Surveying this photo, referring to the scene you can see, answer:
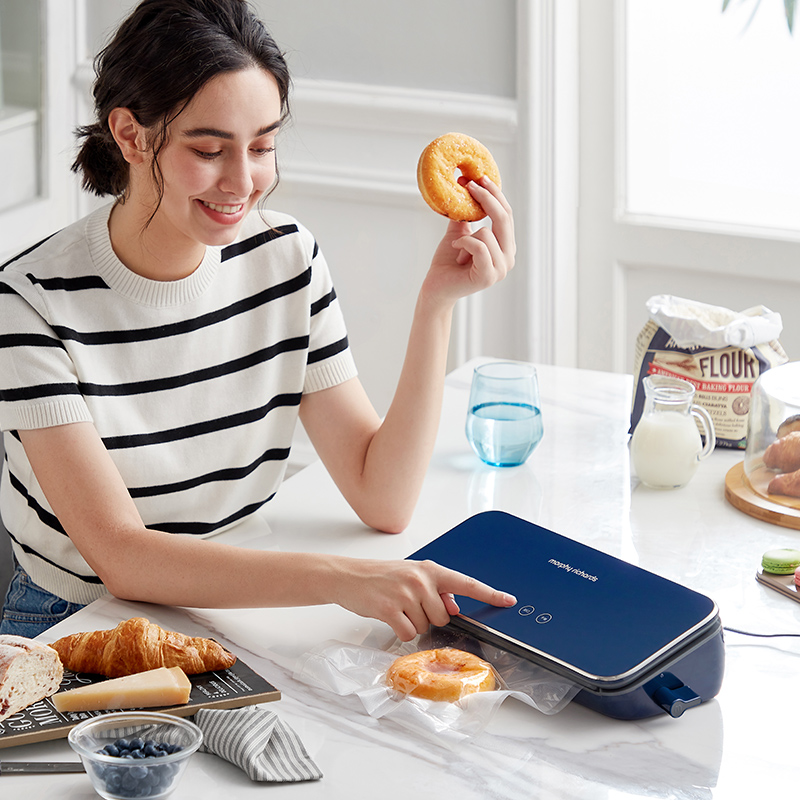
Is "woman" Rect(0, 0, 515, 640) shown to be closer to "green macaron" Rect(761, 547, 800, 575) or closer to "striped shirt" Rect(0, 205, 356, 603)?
"striped shirt" Rect(0, 205, 356, 603)

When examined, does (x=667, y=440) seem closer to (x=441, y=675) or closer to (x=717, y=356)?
(x=717, y=356)

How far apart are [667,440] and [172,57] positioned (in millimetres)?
836

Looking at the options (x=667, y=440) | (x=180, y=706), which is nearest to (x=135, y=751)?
(x=180, y=706)

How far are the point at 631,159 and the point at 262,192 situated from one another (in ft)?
5.42

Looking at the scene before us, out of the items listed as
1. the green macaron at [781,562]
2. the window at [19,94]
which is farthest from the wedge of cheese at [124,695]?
the window at [19,94]

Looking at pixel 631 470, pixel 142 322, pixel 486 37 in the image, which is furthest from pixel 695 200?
pixel 142 322

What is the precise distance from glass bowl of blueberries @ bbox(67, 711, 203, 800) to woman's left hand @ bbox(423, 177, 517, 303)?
75 centimetres

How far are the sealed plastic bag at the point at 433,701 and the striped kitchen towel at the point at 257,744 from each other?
96mm

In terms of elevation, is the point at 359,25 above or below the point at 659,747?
above

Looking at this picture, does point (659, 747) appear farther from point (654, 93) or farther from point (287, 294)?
point (654, 93)

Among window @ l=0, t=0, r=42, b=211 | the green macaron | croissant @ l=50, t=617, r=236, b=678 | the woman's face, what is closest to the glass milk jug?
the green macaron

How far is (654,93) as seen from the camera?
2.66 m

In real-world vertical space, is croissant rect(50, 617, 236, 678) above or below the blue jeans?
above

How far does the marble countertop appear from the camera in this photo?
847 mm
